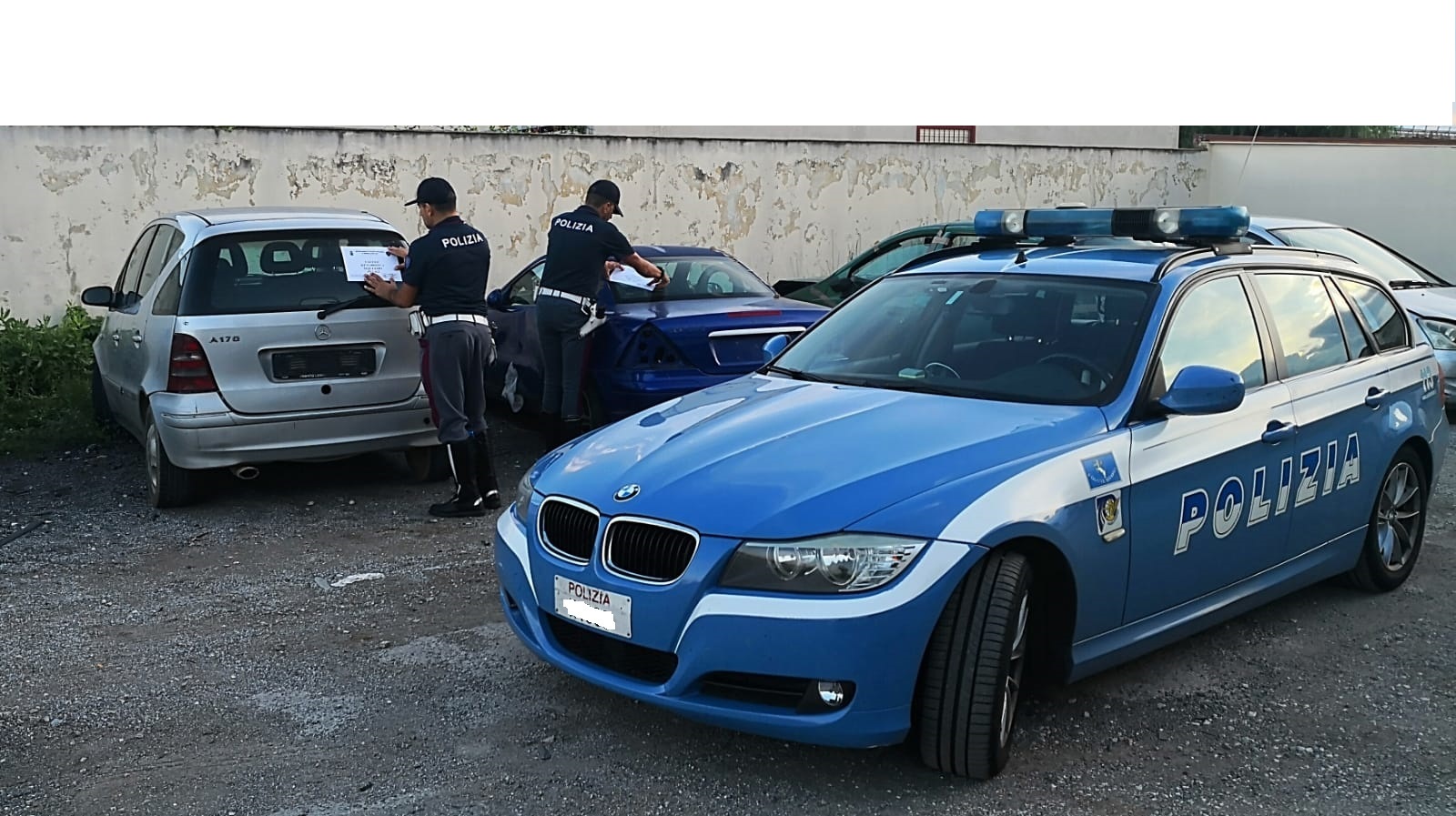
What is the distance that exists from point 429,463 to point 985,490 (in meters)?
4.86

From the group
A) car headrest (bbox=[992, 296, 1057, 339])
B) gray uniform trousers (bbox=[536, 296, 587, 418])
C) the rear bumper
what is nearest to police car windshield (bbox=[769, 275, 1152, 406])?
car headrest (bbox=[992, 296, 1057, 339])

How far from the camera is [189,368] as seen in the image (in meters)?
6.81

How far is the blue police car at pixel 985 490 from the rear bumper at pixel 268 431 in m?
2.81

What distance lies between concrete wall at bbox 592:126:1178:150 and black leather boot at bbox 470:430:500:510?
744 centimetres

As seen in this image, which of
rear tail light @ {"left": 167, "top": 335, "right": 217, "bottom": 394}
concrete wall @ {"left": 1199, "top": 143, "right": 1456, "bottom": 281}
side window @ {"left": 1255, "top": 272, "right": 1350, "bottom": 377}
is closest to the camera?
side window @ {"left": 1255, "top": 272, "right": 1350, "bottom": 377}

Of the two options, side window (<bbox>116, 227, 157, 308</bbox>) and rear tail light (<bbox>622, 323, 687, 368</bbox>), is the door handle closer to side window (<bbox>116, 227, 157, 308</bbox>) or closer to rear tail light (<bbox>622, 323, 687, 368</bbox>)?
rear tail light (<bbox>622, 323, 687, 368</bbox>)

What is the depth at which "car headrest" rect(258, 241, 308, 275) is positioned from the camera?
281 inches

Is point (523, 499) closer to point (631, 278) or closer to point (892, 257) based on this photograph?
point (631, 278)

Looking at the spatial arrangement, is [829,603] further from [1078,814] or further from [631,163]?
[631,163]

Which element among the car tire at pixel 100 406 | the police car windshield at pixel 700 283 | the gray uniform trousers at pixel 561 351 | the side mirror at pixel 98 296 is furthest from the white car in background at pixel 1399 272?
the car tire at pixel 100 406

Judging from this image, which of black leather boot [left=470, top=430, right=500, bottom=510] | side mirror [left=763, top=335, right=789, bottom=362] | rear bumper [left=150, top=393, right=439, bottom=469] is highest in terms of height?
side mirror [left=763, top=335, right=789, bottom=362]
